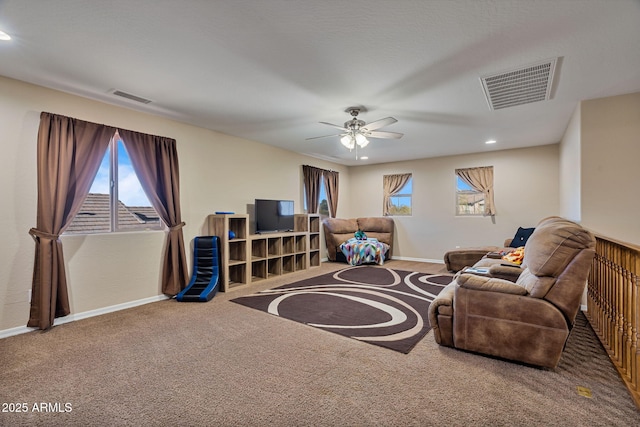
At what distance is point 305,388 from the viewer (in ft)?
6.46

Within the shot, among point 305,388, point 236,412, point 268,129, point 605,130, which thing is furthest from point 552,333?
point 268,129

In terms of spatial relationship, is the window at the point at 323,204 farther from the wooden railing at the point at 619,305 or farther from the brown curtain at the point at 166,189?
the wooden railing at the point at 619,305

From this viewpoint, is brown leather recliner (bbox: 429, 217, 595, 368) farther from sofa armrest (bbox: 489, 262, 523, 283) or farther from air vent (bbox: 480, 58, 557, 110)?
air vent (bbox: 480, 58, 557, 110)

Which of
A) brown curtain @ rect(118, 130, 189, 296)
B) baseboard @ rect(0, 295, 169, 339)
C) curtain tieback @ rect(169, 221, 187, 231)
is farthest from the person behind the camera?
curtain tieback @ rect(169, 221, 187, 231)

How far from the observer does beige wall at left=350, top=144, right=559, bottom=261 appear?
5.86m

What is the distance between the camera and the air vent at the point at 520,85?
2729mm

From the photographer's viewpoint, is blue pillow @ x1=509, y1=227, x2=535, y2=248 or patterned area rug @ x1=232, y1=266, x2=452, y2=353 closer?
patterned area rug @ x1=232, y1=266, x2=452, y2=353

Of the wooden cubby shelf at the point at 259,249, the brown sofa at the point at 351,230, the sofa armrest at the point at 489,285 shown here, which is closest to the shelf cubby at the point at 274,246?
the wooden cubby shelf at the point at 259,249

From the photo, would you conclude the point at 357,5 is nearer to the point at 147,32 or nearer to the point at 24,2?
the point at 147,32

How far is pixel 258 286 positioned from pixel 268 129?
263cm

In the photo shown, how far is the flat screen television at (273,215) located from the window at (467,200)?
400cm

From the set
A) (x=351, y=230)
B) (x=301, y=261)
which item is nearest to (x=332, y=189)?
(x=351, y=230)

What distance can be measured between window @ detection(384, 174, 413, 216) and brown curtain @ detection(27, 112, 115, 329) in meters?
6.38

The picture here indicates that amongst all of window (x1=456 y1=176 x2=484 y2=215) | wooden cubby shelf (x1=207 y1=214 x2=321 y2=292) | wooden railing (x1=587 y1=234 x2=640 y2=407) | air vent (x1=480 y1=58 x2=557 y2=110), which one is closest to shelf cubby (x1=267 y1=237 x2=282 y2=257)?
wooden cubby shelf (x1=207 y1=214 x2=321 y2=292)
